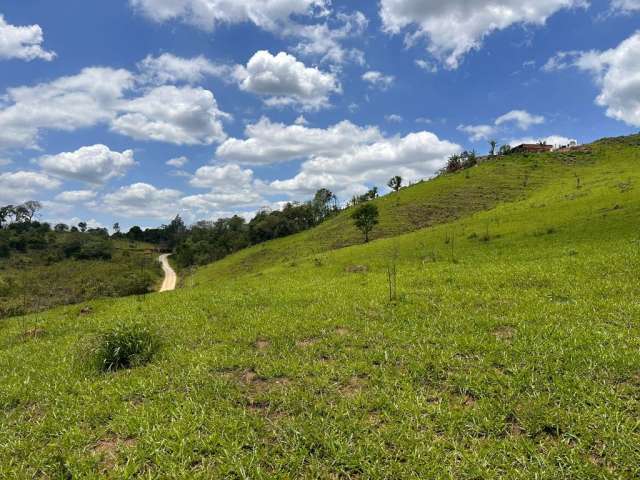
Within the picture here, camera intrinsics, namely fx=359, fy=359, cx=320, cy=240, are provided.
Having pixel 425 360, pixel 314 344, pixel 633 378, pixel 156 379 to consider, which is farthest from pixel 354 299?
pixel 633 378

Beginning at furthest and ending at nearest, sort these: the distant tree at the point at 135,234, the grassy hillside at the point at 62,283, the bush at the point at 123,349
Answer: the distant tree at the point at 135,234
the grassy hillside at the point at 62,283
the bush at the point at 123,349

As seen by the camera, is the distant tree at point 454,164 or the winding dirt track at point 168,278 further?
A: the distant tree at point 454,164

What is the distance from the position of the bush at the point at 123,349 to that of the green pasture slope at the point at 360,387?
361mm

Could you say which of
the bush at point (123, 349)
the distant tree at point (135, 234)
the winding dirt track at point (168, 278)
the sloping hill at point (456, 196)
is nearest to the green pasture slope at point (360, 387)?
the bush at point (123, 349)

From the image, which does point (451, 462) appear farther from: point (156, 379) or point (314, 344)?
point (156, 379)

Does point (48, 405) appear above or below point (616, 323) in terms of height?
below

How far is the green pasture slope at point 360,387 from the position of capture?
538 cm

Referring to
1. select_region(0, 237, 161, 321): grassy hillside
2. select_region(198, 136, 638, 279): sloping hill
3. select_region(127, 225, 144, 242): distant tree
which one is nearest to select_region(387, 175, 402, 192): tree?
select_region(198, 136, 638, 279): sloping hill

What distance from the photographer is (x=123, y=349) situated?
9766mm

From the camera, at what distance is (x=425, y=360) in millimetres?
8172

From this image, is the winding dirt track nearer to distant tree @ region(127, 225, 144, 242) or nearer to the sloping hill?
the sloping hill

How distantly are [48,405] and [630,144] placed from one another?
120 m

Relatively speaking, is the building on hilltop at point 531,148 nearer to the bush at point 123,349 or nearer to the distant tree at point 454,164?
the distant tree at point 454,164

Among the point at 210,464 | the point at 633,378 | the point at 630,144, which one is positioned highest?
the point at 630,144
